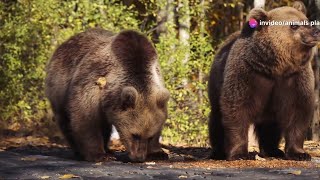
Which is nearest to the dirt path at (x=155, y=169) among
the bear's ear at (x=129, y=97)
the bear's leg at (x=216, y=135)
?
the bear's leg at (x=216, y=135)

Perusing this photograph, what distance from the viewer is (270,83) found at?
30.8ft

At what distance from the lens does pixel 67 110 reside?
10031mm

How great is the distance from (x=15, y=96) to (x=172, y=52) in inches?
147

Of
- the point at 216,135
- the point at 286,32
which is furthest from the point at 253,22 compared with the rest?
the point at 216,135

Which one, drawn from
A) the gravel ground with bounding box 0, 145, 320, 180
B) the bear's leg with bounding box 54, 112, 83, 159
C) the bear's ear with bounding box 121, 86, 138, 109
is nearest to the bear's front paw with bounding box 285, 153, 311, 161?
the gravel ground with bounding box 0, 145, 320, 180

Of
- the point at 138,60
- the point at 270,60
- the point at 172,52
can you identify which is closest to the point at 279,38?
the point at 270,60

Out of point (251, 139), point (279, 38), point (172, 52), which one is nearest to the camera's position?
point (279, 38)

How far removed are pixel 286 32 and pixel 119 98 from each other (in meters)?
2.15

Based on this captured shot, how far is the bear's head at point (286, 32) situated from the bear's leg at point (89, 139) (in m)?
2.29

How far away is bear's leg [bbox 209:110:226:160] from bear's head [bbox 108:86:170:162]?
0.97 meters

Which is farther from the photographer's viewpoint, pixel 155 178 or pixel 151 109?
pixel 151 109

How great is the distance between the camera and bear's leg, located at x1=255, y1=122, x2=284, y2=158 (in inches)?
401

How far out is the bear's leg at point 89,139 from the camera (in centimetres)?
955

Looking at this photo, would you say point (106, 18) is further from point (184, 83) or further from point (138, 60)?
point (138, 60)
